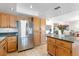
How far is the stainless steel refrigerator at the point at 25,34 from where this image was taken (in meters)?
4.15

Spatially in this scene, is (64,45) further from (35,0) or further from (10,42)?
(10,42)

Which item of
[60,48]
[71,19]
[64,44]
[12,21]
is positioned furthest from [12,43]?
[71,19]

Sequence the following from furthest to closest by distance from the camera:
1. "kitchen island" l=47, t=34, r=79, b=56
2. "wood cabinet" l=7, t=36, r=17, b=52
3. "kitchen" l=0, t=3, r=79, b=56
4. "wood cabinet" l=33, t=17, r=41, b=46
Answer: "wood cabinet" l=33, t=17, r=41, b=46 < "wood cabinet" l=7, t=36, r=17, b=52 < "kitchen" l=0, t=3, r=79, b=56 < "kitchen island" l=47, t=34, r=79, b=56

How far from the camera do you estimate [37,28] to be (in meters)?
5.18

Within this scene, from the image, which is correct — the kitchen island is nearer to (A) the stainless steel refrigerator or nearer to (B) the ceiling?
(B) the ceiling

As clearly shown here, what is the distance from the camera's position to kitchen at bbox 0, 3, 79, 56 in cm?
302

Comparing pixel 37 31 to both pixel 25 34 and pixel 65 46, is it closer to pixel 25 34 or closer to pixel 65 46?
pixel 25 34

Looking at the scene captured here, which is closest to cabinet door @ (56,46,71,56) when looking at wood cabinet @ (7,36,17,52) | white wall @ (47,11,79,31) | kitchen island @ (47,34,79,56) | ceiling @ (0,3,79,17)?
kitchen island @ (47,34,79,56)

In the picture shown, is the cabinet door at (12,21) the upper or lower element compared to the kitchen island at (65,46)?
upper

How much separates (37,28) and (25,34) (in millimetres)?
1032

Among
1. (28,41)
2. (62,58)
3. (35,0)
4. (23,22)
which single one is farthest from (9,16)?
(62,58)

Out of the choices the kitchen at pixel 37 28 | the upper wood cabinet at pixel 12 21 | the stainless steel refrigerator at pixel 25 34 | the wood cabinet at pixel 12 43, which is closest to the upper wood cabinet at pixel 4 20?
the kitchen at pixel 37 28

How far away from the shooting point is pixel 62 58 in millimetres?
1060

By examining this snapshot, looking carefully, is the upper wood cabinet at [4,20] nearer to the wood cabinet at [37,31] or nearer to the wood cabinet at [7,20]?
the wood cabinet at [7,20]
